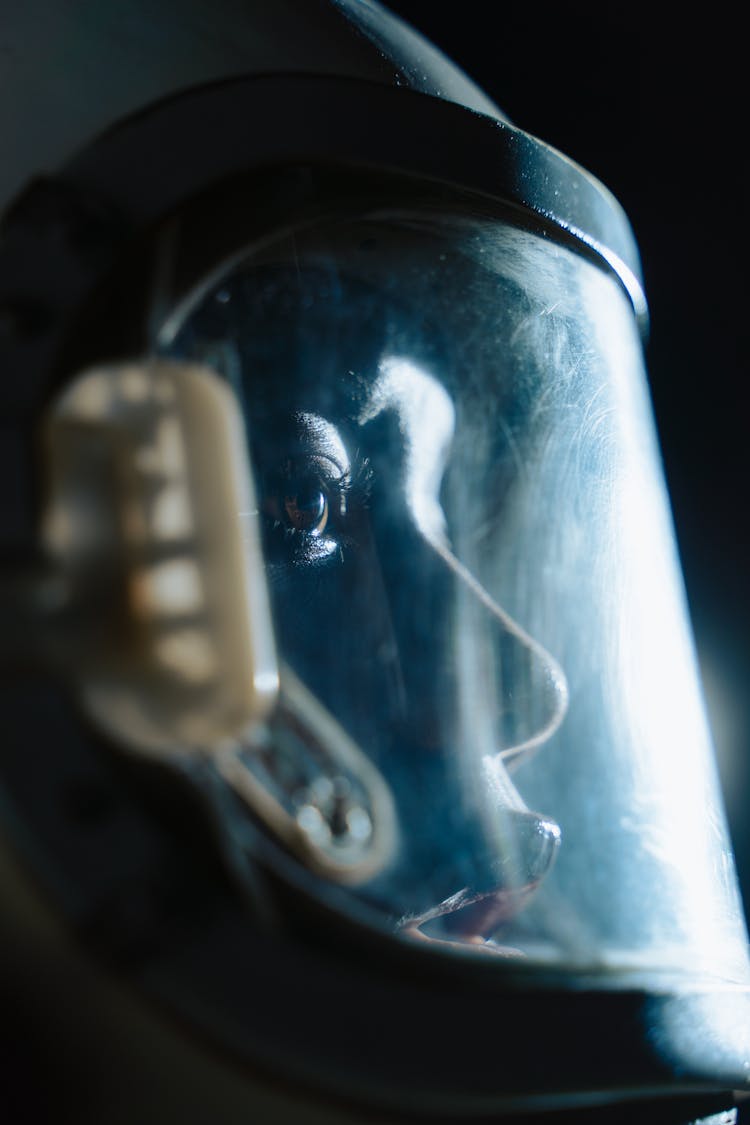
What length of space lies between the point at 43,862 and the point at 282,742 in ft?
0.31

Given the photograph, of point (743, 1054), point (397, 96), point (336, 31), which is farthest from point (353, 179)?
point (743, 1054)

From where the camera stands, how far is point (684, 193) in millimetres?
1342

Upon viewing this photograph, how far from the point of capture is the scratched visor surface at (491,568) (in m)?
0.55

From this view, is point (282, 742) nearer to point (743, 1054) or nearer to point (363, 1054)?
point (363, 1054)

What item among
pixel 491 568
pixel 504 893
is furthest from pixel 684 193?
Result: pixel 504 893

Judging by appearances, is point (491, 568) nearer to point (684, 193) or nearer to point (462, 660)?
point (462, 660)

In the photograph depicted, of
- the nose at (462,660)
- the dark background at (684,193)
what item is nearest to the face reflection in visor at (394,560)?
the nose at (462,660)

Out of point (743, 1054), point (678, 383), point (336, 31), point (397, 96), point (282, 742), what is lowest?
point (743, 1054)

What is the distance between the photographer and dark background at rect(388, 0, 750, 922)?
1275 millimetres

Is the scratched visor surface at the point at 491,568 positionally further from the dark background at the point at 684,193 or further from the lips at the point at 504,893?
the dark background at the point at 684,193

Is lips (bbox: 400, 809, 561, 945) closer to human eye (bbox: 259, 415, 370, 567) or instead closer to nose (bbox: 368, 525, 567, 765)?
nose (bbox: 368, 525, 567, 765)

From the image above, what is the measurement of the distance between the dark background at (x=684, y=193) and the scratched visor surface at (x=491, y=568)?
28.7 inches

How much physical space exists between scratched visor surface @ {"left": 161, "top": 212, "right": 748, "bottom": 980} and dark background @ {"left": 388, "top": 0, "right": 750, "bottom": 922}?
0.73m

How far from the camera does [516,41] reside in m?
1.29
